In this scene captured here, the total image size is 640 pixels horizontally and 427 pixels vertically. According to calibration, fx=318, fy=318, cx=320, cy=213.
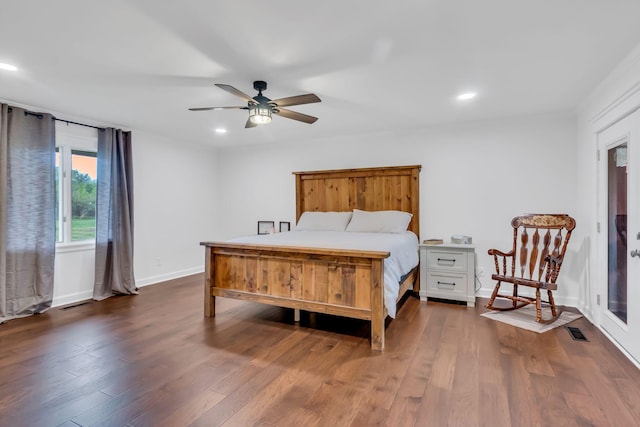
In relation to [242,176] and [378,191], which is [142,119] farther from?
[378,191]

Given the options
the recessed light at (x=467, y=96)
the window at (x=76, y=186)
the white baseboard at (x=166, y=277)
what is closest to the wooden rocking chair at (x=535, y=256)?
the recessed light at (x=467, y=96)

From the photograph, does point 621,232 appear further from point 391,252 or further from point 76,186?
point 76,186

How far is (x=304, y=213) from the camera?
4910 mm

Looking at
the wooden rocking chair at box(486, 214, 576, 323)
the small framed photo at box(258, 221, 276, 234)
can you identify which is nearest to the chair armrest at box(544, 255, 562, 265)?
the wooden rocking chair at box(486, 214, 576, 323)

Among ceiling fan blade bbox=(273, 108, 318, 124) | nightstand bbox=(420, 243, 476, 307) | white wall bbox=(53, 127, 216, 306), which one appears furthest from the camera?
white wall bbox=(53, 127, 216, 306)

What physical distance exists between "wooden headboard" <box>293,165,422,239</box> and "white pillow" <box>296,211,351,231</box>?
0.26 meters

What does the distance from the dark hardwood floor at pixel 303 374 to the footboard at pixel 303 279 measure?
27 centimetres

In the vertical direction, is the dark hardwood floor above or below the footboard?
below

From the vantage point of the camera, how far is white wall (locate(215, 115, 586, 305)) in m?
3.71

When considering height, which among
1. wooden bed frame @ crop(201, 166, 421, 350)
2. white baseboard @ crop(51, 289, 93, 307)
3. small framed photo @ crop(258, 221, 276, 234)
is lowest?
white baseboard @ crop(51, 289, 93, 307)

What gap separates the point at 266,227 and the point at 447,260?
3.02m

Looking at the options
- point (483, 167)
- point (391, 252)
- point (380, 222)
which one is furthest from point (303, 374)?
point (483, 167)

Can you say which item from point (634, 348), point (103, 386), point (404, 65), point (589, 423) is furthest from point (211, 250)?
point (634, 348)

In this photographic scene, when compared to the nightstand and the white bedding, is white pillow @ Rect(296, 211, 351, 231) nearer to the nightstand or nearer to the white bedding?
the white bedding
